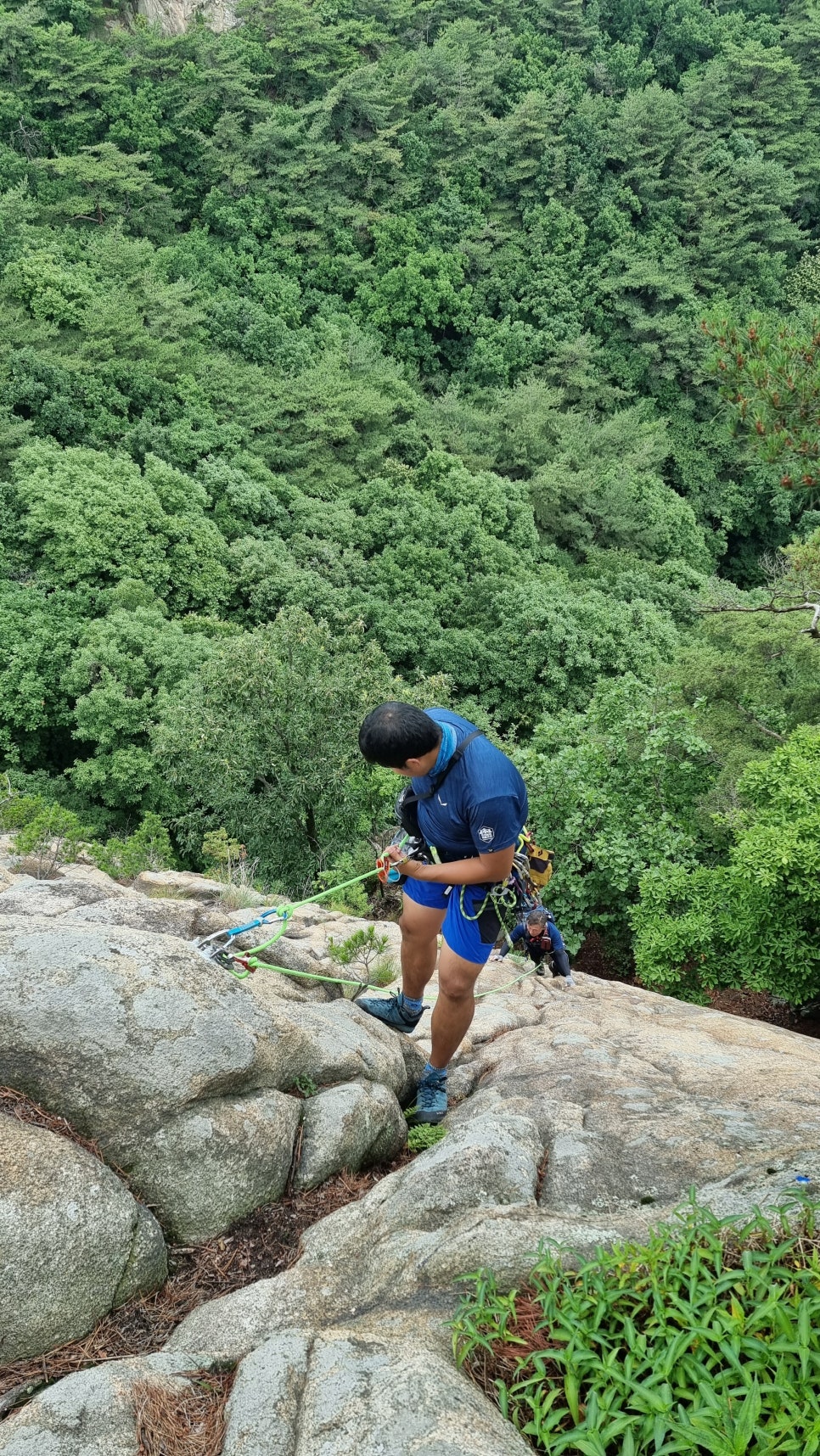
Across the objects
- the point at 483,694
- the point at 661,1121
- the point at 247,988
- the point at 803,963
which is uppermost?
the point at 661,1121

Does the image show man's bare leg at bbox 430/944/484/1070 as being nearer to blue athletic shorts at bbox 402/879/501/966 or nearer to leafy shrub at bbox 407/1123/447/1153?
blue athletic shorts at bbox 402/879/501/966

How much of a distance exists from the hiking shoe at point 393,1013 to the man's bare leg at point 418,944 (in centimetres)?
12

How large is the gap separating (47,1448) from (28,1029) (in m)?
1.15

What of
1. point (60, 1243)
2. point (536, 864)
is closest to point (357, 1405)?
point (60, 1243)

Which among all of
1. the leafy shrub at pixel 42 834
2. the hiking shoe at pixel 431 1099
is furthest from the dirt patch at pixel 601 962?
the hiking shoe at pixel 431 1099

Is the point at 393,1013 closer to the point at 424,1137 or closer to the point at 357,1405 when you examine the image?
the point at 424,1137

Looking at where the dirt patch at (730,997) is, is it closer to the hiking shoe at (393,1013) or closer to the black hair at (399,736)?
the hiking shoe at (393,1013)

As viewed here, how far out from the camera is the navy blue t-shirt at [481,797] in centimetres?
316

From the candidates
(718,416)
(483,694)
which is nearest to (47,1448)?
(483,694)

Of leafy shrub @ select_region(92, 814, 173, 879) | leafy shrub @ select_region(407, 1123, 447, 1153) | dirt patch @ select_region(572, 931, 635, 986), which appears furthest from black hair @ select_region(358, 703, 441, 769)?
dirt patch @ select_region(572, 931, 635, 986)

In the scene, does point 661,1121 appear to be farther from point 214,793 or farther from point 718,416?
point 718,416

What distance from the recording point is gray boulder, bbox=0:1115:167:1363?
2379 mm

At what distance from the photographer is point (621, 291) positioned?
→ 3341cm

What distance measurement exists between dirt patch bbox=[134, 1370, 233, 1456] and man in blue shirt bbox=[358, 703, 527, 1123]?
5.17 ft
